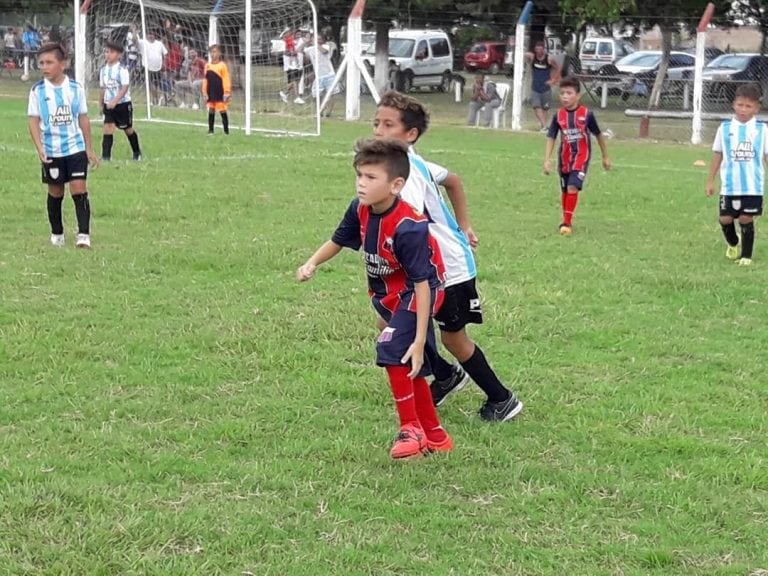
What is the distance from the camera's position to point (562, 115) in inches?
416

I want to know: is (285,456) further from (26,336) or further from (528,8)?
(528,8)

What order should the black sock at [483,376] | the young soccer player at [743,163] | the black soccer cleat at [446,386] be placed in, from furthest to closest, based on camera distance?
the young soccer player at [743,163] < the black soccer cleat at [446,386] < the black sock at [483,376]

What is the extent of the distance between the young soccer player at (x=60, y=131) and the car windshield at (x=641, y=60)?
26337 mm

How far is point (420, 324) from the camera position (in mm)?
4453

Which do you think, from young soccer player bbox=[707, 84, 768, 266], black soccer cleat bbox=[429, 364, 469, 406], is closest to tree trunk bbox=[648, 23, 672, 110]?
young soccer player bbox=[707, 84, 768, 266]

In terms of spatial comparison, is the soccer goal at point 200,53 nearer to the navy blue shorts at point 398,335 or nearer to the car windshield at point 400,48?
the car windshield at point 400,48

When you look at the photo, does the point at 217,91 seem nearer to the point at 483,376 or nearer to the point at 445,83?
the point at 483,376

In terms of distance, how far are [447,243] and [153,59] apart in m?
19.9

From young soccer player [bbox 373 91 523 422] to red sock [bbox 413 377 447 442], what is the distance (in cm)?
29

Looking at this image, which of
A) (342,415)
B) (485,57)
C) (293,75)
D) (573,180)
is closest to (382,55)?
(485,57)

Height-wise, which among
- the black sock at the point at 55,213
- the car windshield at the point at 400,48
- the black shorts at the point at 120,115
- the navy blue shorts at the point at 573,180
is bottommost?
the black sock at the point at 55,213

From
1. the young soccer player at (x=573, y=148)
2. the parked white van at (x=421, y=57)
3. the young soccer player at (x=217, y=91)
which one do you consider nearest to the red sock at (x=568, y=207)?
the young soccer player at (x=573, y=148)

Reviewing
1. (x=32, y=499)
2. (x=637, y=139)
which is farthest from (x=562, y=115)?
(x=637, y=139)

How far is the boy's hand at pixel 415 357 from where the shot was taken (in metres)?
4.46
